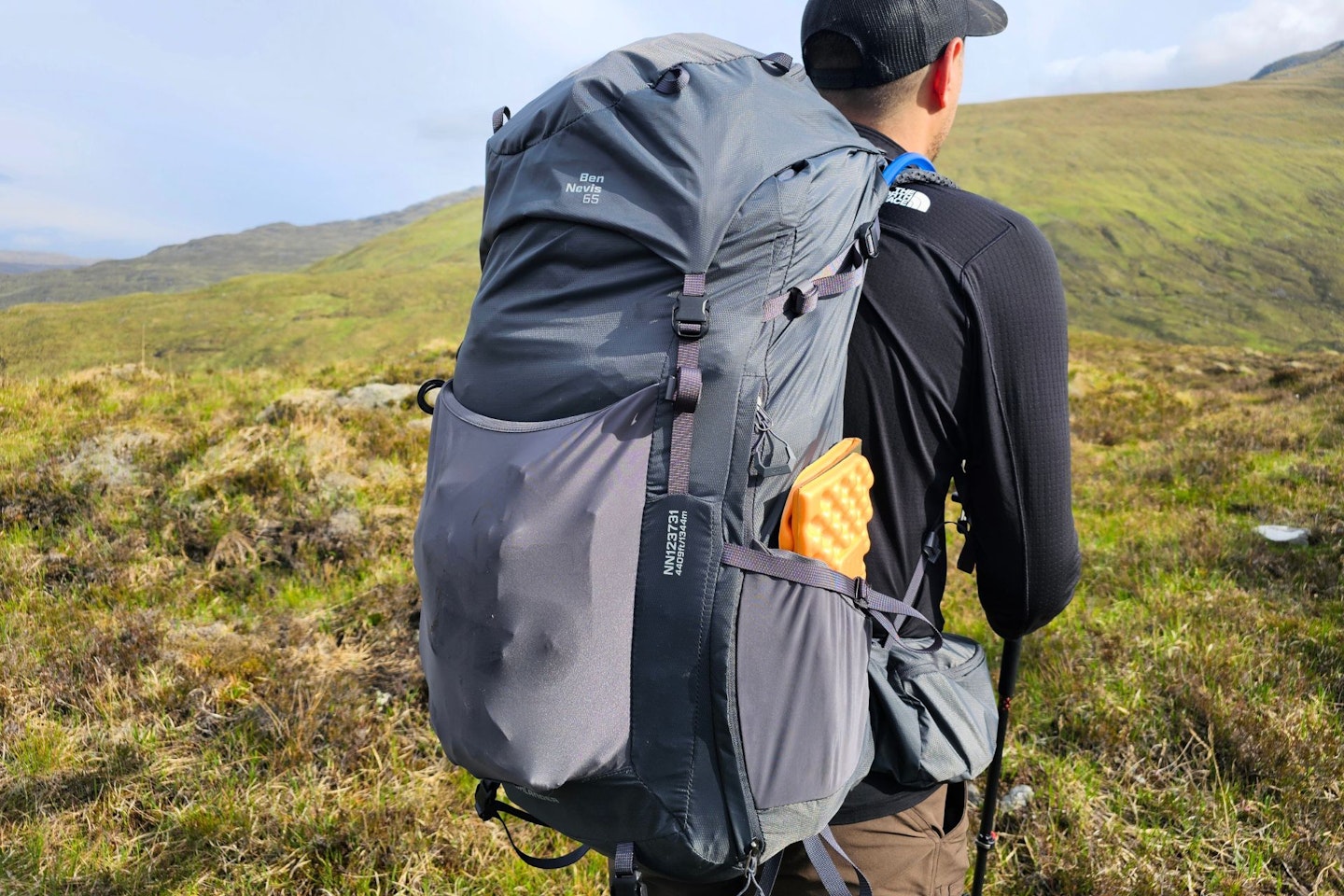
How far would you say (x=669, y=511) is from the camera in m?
1.40

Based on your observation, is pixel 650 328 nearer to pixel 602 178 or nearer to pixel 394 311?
pixel 602 178

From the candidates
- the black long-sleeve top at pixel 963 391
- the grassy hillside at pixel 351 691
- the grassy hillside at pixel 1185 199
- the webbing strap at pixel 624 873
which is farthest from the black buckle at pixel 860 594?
the grassy hillside at pixel 1185 199

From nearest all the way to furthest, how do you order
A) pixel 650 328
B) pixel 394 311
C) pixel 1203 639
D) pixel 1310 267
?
pixel 650 328, pixel 1203 639, pixel 394 311, pixel 1310 267

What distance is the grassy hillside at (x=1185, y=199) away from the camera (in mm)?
122750

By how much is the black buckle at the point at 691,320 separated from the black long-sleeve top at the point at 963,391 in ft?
1.36

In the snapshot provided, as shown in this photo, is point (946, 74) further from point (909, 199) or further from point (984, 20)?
point (909, 199)

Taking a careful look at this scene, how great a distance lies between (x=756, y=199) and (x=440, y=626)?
0.96 m

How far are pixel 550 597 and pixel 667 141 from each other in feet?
2.74

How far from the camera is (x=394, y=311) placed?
87.8 metres

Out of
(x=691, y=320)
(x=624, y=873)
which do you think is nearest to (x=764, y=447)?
(x=691, y=320)

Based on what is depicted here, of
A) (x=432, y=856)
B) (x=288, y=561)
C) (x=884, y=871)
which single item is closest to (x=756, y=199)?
(x=884, y=871)

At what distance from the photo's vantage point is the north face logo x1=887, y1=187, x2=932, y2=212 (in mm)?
1614

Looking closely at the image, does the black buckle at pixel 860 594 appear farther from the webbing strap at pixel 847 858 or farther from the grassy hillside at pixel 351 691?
the grassy hillside at pixel 351 691

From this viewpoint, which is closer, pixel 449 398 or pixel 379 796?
pixel 449 398
